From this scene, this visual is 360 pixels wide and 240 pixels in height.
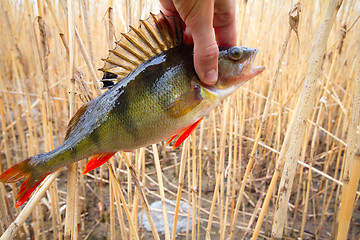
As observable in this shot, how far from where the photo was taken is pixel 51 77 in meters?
3.50

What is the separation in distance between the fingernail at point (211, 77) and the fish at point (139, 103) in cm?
3

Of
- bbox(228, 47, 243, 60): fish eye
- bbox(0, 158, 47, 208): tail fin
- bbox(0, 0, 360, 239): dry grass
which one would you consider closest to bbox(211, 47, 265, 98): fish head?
bbox(228, 47, 243, 60): fish eye

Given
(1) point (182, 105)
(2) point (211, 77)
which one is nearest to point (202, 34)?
(2) point (211, 77)

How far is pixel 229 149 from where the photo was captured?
1.65 metres

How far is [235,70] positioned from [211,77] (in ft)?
0.40

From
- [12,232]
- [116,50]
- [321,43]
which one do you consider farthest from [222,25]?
[12,232]

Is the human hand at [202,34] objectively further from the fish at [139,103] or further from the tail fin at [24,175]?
the tail fin at [24,175]

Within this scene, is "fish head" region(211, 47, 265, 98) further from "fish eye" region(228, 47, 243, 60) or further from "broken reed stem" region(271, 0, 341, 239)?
"broken reed stem" region(271, 0, 341, 239)

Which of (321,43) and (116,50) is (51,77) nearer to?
(116,50)

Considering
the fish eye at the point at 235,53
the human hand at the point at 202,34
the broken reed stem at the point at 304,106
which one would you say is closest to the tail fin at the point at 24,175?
the human hand at the point at 202,34

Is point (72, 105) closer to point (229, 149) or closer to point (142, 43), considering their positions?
point (142, 43)

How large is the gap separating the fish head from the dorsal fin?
8.0 inches

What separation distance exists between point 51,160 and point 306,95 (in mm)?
948

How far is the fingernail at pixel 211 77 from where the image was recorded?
2.93ft
